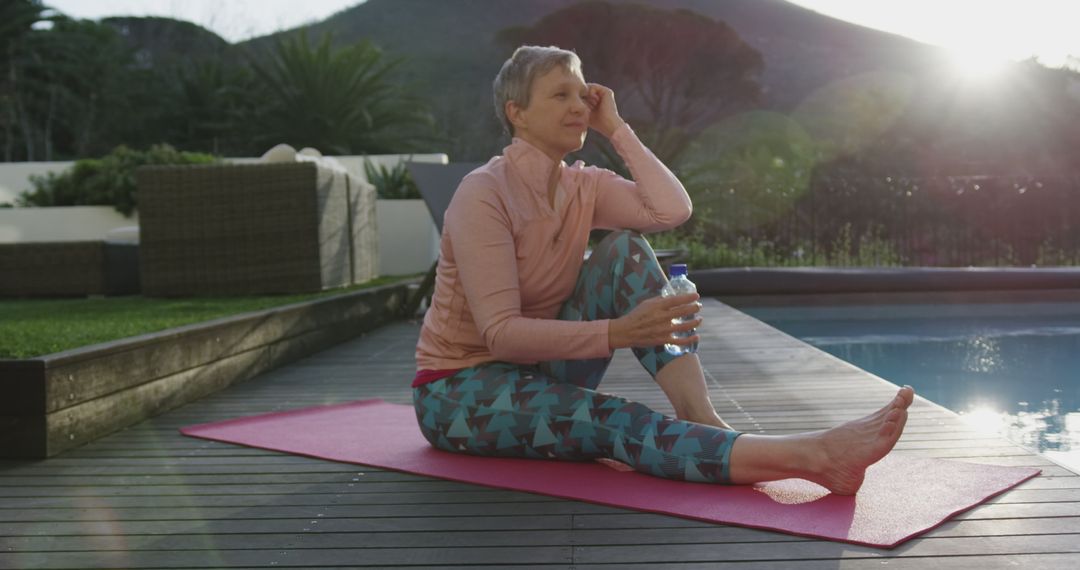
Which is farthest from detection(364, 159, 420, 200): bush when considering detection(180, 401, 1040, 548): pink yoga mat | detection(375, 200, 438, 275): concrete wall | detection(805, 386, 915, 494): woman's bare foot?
detection(805, 386, 915, 494): woman's bare foot

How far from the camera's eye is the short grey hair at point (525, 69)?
205 cm

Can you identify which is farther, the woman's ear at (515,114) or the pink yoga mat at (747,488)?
the woman's ear at (515,114)

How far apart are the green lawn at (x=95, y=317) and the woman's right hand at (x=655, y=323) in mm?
1612

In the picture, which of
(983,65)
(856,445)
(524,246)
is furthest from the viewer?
(983,65)

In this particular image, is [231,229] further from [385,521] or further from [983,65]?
[983,65]

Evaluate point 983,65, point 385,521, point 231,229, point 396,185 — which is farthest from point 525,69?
point 983,65

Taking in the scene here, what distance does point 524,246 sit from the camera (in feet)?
6.86

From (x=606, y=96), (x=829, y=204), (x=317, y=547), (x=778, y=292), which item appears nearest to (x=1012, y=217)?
(x=829, y=204)

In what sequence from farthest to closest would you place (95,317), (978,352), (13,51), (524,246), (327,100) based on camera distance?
(13,51)
(327,100)
(978,352)
(95,317)
(524,246)

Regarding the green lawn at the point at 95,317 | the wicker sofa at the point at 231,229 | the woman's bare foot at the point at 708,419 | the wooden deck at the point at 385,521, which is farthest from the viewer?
the wicker sofa at the point at 231,229

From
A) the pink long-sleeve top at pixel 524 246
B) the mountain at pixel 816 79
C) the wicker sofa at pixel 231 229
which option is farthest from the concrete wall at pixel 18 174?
the pink long-sleeve top at pixel 524 246

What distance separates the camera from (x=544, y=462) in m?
2.15

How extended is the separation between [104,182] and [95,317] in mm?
5550

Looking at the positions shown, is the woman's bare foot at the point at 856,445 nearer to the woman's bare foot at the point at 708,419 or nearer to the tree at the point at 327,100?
the woman's bare foot at the point at 708,419
